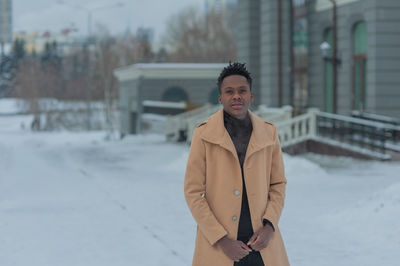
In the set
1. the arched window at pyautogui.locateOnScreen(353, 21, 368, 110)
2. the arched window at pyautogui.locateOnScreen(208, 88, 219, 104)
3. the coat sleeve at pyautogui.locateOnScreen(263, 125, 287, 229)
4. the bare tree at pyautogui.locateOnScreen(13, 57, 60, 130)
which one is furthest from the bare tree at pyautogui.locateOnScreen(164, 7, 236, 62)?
the coat sleeve at pyautogui.locateOnScreen(263, 125, 287, 229)

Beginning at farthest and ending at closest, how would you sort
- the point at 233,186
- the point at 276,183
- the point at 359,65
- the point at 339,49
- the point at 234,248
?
1. the point at 339,49
2. the point at 359,65
3. the point at 276,183
4. the point at 233,186
5. the point at 234,248

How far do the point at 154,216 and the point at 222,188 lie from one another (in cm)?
745

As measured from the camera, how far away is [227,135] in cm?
414

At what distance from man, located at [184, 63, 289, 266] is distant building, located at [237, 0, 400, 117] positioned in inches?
820

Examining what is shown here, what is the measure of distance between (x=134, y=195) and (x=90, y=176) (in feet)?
13.9

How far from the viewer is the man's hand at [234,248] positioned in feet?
13.2

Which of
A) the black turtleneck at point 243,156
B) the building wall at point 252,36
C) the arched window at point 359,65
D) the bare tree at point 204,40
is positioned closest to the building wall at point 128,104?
the building wall at point 252,36

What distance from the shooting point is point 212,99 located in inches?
1722

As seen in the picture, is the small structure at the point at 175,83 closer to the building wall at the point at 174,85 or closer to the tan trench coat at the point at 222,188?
the building wall at the point at 174,85

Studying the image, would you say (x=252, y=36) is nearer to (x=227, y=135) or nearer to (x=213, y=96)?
(x=213, y=96)

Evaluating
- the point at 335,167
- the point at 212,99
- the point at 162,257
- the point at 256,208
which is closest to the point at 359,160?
the point at 335,167

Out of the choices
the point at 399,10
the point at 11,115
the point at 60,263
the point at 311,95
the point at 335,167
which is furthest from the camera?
the point at 11,115

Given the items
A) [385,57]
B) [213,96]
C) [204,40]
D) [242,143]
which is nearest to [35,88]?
[204,40]

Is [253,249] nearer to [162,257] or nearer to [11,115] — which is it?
[162,257]
